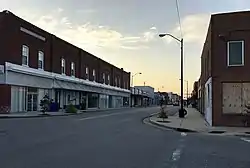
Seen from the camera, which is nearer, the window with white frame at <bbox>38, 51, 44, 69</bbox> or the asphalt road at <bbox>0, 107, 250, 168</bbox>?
the asphalt road at <bbox>0, 107, 250, 168</bbox>

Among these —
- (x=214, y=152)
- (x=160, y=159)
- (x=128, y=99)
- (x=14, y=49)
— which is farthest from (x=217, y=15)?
(x=128, y=99)

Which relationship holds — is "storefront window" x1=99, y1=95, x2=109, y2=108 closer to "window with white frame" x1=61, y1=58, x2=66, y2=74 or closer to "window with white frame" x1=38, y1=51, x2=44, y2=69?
"window with white frame" x1=61, y1=58, x2=66, y2=74

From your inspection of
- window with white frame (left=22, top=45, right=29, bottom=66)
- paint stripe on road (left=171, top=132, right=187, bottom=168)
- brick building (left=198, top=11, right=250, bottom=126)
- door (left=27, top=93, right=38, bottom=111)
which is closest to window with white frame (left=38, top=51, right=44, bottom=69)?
window with white frame (left=22, top=45, right=29, bottom=66)

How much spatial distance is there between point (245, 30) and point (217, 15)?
2.14m

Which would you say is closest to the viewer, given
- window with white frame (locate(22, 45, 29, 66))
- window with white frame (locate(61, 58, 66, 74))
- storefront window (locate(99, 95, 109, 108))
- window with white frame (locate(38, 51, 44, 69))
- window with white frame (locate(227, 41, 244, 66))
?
window with white frame (locate(227, 41, 244, 66))

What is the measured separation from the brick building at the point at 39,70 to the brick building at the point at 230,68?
847 inches

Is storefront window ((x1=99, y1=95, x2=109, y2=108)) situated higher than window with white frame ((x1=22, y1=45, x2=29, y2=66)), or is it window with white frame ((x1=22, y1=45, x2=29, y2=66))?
window with white frame ((x1=22, y1=45, x2=29, y2=66))

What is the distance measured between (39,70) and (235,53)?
27104mm

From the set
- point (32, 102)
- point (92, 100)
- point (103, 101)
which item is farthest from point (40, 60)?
point (103, 101)

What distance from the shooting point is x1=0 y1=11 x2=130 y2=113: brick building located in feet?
132

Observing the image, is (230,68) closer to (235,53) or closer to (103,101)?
(235,53)

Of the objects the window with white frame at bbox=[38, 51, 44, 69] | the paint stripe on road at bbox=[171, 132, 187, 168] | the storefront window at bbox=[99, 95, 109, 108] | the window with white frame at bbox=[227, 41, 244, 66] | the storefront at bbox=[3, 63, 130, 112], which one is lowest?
the paint stripe on road at bbox=[171, 132, 187, 168]

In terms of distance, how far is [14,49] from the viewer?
41531 mm

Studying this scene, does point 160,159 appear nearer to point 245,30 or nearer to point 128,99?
point 245,30
